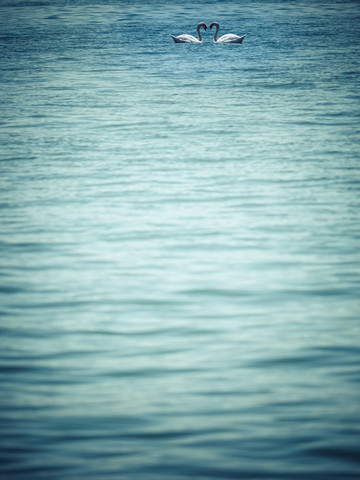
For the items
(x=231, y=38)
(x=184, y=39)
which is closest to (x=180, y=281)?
(x=231, y=38)

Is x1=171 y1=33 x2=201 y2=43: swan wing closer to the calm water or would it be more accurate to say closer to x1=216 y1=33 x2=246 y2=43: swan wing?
x1=216 y1=33 x2=246 y2=43: swan wing

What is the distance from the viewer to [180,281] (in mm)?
4871

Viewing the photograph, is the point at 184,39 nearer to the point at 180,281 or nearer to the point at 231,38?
the point at 231,38

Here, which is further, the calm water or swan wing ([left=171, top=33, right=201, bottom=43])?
swan wing ([left=171, top=33, right=201, bottom=43])

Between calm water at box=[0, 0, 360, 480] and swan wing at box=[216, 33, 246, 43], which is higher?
swan wing at box=[216, 33, 246, 43]

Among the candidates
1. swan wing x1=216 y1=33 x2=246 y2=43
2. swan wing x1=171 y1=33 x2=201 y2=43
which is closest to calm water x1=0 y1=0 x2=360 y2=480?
swan wing x1=216 y1=33 x2=246 y2=43

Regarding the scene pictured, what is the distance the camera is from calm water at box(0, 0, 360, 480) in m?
3.13

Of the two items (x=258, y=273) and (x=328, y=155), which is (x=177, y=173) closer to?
(x=328, y=155)

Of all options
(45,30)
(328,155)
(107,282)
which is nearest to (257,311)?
(107,282)

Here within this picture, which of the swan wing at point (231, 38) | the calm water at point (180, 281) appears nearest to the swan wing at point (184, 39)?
the swan wing at point (231, 38)

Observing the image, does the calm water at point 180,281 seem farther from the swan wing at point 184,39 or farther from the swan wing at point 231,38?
the swan wing at point 184,39

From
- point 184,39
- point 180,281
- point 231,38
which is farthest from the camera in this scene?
point 184,39

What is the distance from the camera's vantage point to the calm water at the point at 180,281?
3.13 meters

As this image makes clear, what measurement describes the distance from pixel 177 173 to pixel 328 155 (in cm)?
188
